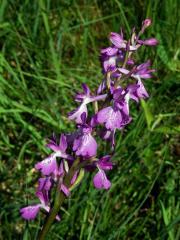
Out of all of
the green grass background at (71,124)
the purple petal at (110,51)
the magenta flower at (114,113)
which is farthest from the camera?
the green grass background at (71,124)

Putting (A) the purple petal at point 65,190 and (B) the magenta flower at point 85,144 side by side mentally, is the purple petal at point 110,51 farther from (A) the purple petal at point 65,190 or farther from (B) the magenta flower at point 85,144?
(A) the purple petal at point 65,190

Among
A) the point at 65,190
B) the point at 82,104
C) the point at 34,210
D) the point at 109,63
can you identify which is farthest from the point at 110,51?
the point at 34,210

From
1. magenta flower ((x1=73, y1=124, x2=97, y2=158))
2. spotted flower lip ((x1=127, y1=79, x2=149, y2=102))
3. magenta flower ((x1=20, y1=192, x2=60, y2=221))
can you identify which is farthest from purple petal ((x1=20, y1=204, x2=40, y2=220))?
spotted flower lip ((x1=127, y1=79, x2=149, y2=102))

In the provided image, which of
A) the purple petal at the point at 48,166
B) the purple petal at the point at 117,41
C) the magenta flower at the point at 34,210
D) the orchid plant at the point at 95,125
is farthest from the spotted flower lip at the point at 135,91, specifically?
the magenta flower at the point at 34,210

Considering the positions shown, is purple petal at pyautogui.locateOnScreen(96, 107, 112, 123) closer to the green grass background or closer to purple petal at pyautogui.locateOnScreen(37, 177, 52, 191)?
purple petal at pyautogui.locateOnScreen(37, 177, 52, 191)

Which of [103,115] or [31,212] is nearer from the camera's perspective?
[103,115]

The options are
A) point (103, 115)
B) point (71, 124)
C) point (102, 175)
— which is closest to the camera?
point (103, 115)

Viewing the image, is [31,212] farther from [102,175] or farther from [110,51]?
[110,51]

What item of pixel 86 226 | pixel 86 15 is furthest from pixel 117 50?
pixel 86 15
